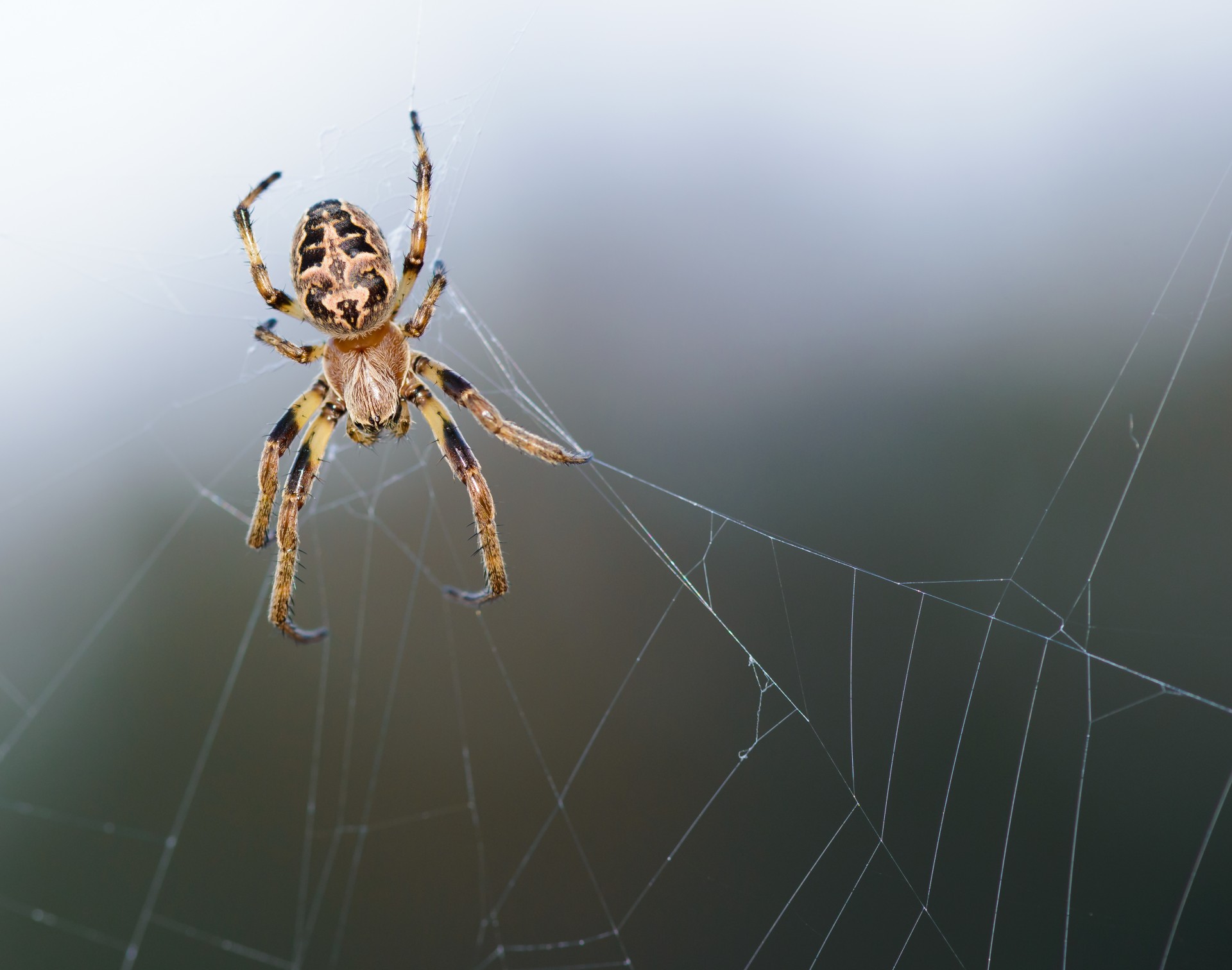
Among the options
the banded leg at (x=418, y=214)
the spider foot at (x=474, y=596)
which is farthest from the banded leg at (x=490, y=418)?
the spider foot at (x=474, y=596)

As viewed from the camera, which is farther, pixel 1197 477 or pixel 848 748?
pixel 848 748

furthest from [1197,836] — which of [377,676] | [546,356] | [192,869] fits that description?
[546,356]

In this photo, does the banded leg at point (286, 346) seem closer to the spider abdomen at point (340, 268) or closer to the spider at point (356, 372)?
the spider at point (356, 372)

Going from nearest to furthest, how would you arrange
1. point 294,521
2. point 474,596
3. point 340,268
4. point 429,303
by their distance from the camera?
point 340,268
point 429,303
point 474,596
point 294,521

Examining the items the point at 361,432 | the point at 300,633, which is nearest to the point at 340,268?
the point at 361,432

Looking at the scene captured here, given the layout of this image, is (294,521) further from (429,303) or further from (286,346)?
(429,303)

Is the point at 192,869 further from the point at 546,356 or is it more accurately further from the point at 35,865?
the point at 546,356
